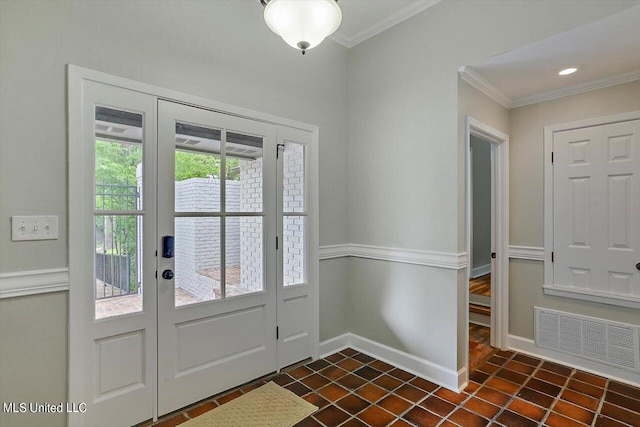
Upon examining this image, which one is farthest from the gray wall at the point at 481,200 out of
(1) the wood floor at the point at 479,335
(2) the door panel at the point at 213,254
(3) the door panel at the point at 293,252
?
(2) the door panel at the point at 213,254

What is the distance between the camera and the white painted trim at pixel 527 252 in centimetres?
302

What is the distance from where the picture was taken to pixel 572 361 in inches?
110

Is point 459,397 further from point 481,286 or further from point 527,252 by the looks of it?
point 481,286

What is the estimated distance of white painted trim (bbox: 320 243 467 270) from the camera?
2479 millimetres

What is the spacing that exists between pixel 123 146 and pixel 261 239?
1125 mm

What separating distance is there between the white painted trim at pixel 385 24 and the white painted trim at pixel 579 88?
1316 mm

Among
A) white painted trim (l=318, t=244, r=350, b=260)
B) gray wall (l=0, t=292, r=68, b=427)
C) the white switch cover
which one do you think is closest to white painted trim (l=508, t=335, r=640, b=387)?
white painted trim (l=318, t=244, r=350, b=260)

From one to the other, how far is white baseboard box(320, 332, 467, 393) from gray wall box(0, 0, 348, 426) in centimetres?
208

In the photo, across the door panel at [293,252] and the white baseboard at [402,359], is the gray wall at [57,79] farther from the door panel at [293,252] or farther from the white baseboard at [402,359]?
the white baseboard at [402,359]

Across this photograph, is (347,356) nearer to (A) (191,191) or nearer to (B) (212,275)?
(B) (212,275)

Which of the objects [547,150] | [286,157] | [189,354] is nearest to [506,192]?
[547,150]

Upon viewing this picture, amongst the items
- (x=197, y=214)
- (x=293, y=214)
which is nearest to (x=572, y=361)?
(x=293, y=214)

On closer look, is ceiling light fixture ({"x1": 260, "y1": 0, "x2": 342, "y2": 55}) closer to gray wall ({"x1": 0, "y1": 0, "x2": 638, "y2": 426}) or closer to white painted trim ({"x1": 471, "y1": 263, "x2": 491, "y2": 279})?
gray wall ({"x1": 0, "y1": 0, "x2": 638, "y2": 426})

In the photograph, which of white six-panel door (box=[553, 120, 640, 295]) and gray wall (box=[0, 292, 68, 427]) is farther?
white six-panel door (box=[553, 120, 640, 295])
